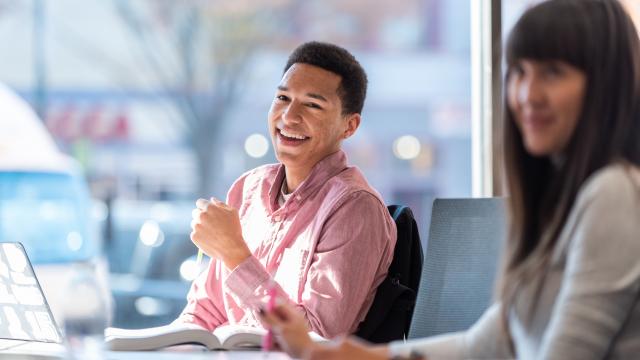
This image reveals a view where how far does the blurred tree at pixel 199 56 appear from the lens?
5.82 meters

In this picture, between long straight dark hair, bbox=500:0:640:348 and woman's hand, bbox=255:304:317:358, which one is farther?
woman's hand, bbox=255:304:317:358

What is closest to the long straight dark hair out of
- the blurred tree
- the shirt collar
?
the shirt collar

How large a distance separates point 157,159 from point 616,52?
17.0 ft

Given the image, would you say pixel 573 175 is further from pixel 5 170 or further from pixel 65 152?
pixel 65 152

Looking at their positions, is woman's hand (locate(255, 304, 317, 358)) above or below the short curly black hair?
below

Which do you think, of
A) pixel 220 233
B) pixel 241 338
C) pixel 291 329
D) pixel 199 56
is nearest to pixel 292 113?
pixel 220 233

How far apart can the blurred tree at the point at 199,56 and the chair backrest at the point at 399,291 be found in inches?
141

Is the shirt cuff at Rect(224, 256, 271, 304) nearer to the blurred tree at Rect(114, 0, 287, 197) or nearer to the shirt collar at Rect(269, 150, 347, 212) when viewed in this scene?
the shirt collar at Rect(269, 150, 347, 212)

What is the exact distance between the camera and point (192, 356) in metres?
1.66

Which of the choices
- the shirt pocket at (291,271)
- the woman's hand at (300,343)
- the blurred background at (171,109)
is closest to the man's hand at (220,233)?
A: the shirt pocket at (291,271)

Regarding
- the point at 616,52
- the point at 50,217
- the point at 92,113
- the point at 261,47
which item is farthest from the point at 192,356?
the point at 92,113

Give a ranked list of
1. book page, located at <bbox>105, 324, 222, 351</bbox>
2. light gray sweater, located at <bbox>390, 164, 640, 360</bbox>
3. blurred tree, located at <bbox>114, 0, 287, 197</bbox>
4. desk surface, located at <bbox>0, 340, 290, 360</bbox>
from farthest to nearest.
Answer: blurred tree, located at <bbox>114, 0, 287, 197</bbox>, book page, located at <bbox>105, 324, 222, 351</bbox>, desk surface, located at <bbox>0, 340, 290, 360</bbox>, light gray sweater, located at <bbox>390, 164, 640, 360</bbox>

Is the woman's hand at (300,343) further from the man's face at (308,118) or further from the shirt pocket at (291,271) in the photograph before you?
the man's face at (308,118)

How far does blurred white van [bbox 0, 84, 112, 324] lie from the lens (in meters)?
5.03
